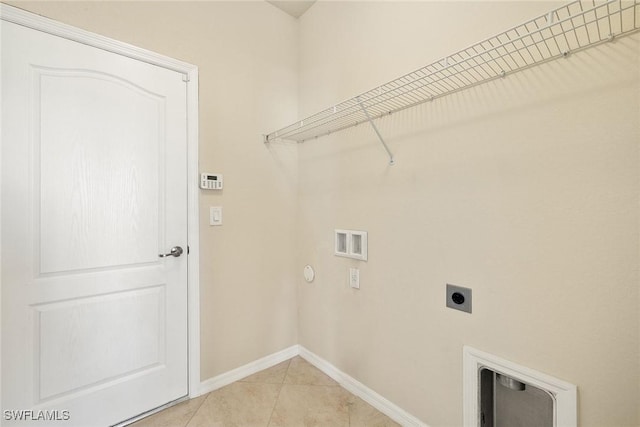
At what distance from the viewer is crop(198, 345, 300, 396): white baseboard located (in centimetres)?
183

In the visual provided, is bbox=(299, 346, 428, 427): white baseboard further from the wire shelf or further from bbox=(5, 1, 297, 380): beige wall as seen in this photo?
the wire shelf

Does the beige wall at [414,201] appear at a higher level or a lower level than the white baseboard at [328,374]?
higher

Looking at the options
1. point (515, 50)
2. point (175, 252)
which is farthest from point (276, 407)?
point (515, 50)

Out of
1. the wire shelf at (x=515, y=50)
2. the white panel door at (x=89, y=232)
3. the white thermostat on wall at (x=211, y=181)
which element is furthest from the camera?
the white thermostat on wall at (x=211, y=181)

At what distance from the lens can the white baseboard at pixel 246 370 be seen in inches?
72.1

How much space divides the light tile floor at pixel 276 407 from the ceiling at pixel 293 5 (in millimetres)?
2792

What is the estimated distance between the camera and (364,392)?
174 cm

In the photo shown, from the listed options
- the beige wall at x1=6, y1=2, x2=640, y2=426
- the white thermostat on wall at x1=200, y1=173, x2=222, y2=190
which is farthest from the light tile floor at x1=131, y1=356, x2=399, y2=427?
the white thermostat on wall at x1=200, y1=173, x2=222, y2=190

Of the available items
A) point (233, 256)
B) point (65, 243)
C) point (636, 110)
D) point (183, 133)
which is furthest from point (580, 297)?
point (65, 243)

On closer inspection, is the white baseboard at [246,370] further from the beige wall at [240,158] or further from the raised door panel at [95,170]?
the raised door panel at [95,170]

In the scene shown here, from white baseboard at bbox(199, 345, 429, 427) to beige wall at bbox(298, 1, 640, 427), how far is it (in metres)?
0.06

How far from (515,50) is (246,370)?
2360 mm

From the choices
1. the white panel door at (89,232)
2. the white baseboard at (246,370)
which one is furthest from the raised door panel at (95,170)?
the white baseboard at (246,370)

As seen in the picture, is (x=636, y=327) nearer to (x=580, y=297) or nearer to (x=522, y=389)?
(x=580, y=297)
